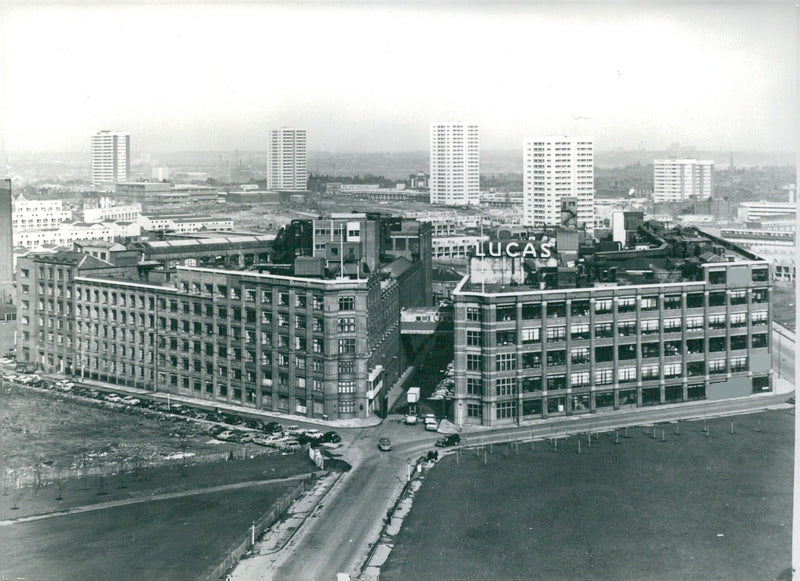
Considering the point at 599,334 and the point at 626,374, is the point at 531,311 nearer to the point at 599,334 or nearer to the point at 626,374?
the point at 599,334

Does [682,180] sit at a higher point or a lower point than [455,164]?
lower

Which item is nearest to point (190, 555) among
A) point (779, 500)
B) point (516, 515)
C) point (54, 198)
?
point (516, 515)

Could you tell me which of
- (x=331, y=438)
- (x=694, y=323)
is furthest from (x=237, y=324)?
(x=694, y=323)

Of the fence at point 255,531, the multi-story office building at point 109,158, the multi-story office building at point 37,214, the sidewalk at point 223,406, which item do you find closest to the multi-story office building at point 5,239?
the multi-story office building at point 37,214

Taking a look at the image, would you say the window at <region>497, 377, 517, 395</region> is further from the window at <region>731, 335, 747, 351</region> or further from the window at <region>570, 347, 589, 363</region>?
the window at <region>731, 335, 747, 351</region>

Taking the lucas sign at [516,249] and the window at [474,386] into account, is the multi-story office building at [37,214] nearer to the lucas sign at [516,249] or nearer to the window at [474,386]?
the lucas sign at [516,249]

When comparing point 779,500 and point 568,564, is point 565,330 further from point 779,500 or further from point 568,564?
point 568,564
